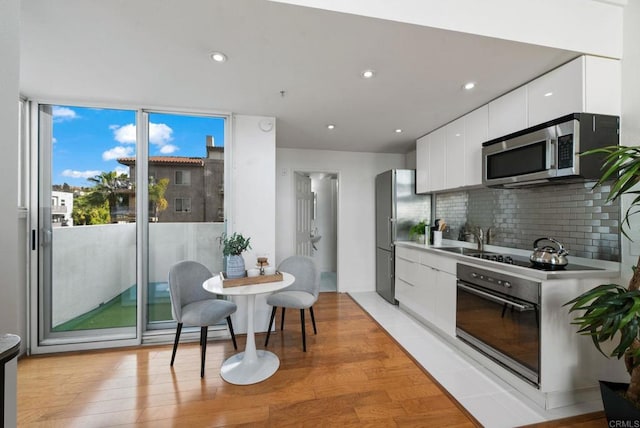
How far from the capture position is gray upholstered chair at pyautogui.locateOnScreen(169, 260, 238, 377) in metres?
2.19

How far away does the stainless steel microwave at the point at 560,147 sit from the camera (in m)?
1.77

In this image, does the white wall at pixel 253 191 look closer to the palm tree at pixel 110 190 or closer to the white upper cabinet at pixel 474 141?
the palm tree at pixel 110 190

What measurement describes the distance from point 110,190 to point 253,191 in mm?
1410

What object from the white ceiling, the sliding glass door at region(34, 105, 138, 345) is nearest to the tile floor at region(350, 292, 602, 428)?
the white ceiling

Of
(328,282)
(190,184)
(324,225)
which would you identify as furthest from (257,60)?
(324,225)

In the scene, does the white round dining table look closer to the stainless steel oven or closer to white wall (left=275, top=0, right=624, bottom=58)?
the stainless steel oven

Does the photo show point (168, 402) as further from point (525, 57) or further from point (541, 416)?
point (525, 57)

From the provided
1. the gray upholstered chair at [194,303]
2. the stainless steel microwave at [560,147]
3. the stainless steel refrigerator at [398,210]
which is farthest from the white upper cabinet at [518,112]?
the gray upholstered chair at [194,303]

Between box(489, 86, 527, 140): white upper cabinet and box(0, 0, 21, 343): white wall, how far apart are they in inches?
119

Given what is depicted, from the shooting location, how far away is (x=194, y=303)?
2480mm

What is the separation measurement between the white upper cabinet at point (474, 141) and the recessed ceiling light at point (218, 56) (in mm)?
2341

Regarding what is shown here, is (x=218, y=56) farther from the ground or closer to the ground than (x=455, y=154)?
farther from the ground

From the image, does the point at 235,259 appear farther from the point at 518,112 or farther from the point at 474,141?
the point at 518,112

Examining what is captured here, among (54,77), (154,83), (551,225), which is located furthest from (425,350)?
(54,77)
